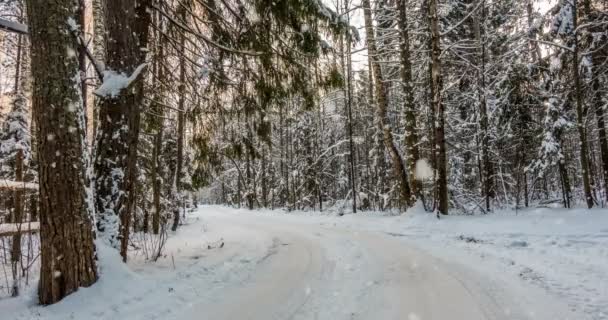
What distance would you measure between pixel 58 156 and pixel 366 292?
158 inches

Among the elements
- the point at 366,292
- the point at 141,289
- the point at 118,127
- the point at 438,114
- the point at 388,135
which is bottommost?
the point at 366,292

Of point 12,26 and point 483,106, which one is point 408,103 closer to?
point 483,106

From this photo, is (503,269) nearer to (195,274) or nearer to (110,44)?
(195,274)

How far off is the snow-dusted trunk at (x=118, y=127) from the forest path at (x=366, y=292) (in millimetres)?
2158

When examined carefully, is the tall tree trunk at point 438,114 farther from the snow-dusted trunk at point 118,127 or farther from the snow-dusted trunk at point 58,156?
the snow-dusted trunk at point 58,156

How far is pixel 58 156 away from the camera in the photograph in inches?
170

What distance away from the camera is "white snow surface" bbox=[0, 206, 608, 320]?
402cm

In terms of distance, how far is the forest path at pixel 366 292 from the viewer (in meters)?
3.91

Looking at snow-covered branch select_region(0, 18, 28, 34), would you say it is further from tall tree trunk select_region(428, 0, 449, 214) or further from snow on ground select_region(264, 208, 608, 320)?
tall tree trunk select_region(428, 0, 449, 214)

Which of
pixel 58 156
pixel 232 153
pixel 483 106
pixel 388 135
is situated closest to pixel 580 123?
pixel 483 106

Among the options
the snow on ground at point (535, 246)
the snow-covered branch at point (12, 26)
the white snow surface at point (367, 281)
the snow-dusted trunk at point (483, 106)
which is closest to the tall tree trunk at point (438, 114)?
the snow on ground at point (535, 246)

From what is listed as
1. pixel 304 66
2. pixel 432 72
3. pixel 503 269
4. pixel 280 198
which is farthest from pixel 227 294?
pixel 280 198

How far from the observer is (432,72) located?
12.5m

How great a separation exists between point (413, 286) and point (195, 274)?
332cm
